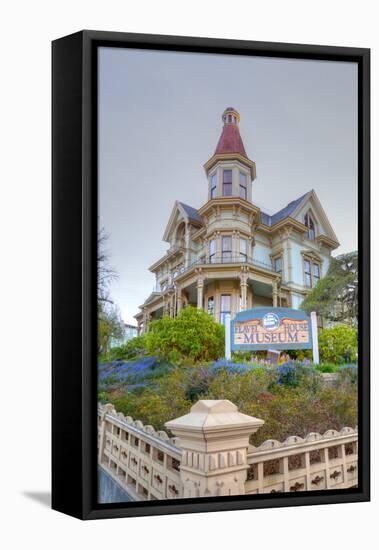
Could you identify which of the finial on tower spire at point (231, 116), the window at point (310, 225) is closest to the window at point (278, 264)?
the window at point (310, 225)

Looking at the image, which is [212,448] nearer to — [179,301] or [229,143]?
[179,301]

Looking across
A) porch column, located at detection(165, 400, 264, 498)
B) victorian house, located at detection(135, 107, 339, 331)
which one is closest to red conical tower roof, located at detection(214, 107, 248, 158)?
victorian house, located at detection(135, 107, 339, 331)

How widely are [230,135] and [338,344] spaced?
1809 millimetres

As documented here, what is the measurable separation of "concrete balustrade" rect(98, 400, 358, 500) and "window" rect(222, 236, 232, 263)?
1.06m

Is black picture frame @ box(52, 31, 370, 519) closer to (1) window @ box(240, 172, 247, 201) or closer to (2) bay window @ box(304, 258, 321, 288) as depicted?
(1) window @ box(240, 172, 247, 201)

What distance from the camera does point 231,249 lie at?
23.0 ft

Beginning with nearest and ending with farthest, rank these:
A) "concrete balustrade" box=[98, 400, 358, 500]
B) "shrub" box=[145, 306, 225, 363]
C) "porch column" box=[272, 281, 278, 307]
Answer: "concrete balustrade" box=[98, 400, 358, 500] → "shrub" box=[145, 306, 225, 363] → "porch column" box=[272, 281, 278, 307]

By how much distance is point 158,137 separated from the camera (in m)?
6.79

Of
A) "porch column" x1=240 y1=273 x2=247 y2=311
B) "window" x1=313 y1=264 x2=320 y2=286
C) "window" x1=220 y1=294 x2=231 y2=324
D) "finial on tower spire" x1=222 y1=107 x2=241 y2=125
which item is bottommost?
"window" x1=220 y1=294 x2=231 y2=324

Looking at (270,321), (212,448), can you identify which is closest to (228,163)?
(270,321)

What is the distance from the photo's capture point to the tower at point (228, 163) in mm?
6930

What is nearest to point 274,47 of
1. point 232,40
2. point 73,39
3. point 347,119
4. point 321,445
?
point 232,40

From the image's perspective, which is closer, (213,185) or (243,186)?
(213,185)

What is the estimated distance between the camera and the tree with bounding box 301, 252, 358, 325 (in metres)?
7.23
